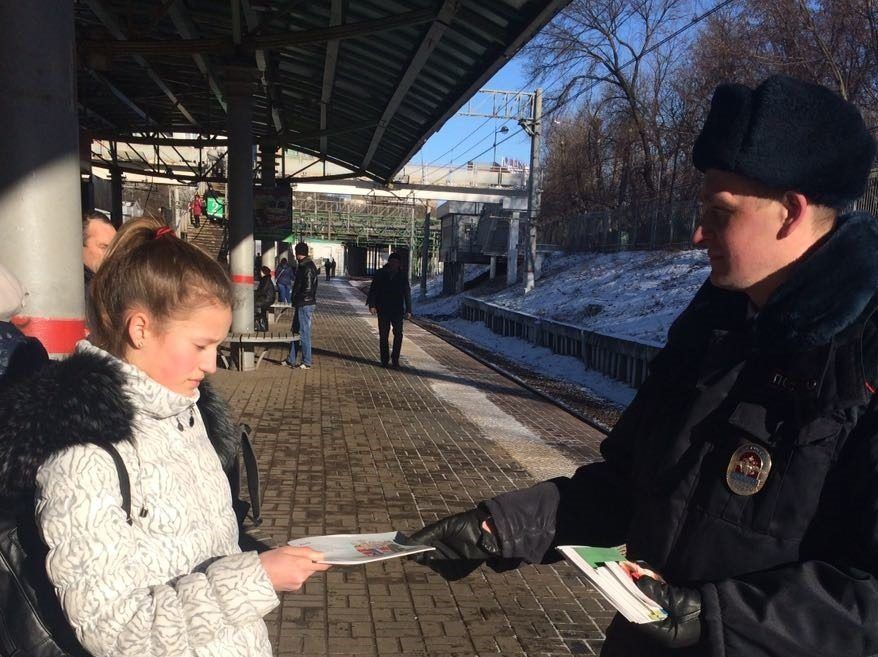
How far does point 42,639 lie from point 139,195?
32.4 metres

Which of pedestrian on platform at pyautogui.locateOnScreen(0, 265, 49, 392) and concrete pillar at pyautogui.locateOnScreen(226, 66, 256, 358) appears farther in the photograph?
concrete pillar at pyautogui.locateOnScreen(226, 66, 256, 358)

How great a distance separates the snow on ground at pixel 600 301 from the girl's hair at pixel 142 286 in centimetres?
901

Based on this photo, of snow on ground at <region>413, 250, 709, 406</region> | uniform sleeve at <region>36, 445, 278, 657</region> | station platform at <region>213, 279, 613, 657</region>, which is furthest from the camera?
snow on ground at <region>413, 250, 709, 406</region>

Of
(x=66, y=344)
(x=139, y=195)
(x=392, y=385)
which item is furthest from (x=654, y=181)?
(x=66, y=344)

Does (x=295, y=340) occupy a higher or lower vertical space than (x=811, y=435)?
lower

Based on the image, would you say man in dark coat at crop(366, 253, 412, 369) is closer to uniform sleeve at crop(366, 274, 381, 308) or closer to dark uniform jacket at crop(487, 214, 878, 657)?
uniform sleeve at crop(366, 274, 381, 308)

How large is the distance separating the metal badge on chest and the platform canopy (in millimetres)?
5341

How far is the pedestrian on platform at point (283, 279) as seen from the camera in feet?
65.9

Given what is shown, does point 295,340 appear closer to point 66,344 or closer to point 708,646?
point 66,344

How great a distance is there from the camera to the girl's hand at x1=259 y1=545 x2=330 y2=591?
164 centimetres

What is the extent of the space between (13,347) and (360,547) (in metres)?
1.24

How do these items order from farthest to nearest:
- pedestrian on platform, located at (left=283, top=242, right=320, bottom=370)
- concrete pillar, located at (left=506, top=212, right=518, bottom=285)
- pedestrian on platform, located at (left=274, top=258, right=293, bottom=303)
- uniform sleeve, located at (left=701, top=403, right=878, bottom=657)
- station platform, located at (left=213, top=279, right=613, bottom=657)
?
1. concrete pillar, located at (left=506, top=212, right=518, bottom=285)
2. pedestrian on platform, located at (left=274, top=258, right=293, bottom=303)
3. pedestrian on platform, located at (left=283, top=242, right=320, bottom=370)
4. station platform, located at (left=213, top=279, right=613, bottom=657)
5. uniform sleeve, located at (left=701, top=403, right=878, bottom=657)

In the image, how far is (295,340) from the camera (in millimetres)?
10797

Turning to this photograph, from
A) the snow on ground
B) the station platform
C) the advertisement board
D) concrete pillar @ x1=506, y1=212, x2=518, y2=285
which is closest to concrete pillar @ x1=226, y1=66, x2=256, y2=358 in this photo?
the station platform
